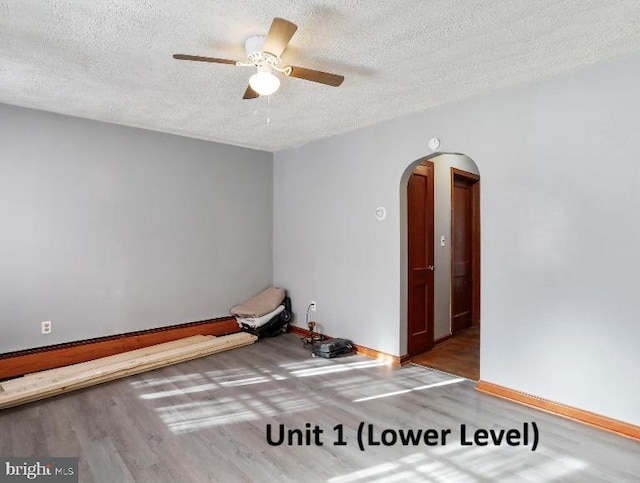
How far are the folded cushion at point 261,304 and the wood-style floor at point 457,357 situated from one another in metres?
1.98

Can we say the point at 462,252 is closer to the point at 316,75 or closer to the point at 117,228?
the point at 316,75

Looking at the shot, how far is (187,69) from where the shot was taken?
2.69 meters

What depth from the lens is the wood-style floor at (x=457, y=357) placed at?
3.71m

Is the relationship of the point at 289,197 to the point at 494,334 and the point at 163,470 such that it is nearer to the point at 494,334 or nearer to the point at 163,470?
the point at 494,334

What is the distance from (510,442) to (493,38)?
258cm

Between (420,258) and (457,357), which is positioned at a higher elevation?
(420,258)

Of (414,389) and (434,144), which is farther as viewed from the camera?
(434,144)

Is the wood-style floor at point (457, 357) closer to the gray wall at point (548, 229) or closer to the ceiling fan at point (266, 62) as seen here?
the gray wall at point (548, 229)

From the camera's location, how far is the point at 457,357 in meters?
4.14

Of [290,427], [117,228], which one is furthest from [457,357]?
[117,228]

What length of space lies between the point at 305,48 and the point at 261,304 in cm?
347

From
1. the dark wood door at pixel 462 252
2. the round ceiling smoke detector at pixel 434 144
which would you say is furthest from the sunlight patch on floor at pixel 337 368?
the round ceiling smoke detector at pixel 434 144

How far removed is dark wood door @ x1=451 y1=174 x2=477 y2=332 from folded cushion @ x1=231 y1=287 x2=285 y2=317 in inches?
95.2

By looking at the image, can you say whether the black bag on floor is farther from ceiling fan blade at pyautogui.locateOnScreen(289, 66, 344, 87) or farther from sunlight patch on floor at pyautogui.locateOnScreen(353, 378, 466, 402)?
ceiling fan blade at pyautogui.locateOnScreen(289, 66, 344, 87)
